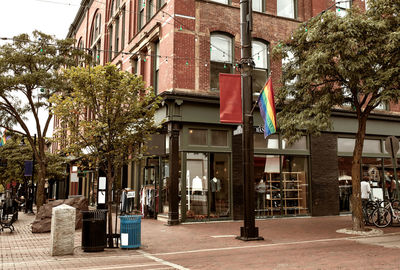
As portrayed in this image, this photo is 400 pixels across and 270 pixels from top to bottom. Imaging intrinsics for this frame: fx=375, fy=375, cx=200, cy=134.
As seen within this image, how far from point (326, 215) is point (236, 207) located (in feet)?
16.1

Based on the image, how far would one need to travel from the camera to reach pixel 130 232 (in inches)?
375

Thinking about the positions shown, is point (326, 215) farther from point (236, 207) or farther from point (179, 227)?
point (179, 227)

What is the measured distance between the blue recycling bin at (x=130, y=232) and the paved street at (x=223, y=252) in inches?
7.4

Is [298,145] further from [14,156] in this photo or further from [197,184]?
[14,156]

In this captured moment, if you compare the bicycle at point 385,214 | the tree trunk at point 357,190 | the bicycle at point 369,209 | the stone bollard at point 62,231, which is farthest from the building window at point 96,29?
the bicycle at point 385,214

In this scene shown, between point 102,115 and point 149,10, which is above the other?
point 149,10

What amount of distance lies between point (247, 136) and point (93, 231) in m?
4.99

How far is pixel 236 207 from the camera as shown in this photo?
15.9m

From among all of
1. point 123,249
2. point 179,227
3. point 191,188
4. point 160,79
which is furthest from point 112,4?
point 123,249

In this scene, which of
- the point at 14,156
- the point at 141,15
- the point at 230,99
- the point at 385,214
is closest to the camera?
the point at 230,99

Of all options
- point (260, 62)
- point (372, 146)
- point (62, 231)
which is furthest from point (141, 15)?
point (62, 231)

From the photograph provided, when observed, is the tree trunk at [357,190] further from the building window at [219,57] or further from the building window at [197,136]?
the building window at [219,57]

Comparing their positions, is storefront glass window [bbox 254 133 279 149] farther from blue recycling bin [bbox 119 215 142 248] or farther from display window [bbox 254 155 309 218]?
blue recycling bin [bbox 119 215 142 248]

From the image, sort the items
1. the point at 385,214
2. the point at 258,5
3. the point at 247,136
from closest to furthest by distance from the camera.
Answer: the point at 247,136, the point at 385,214, the point at 258,5
